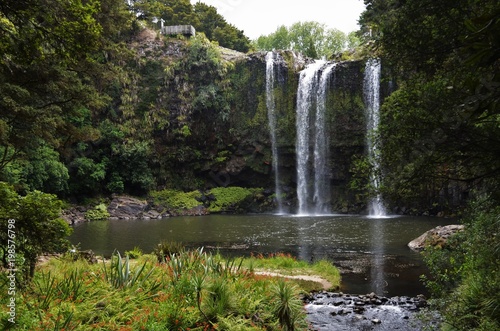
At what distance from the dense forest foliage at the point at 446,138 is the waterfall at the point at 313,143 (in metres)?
27.3

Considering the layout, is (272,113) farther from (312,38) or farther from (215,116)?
(312,38)

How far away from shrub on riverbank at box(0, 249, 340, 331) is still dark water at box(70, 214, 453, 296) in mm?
5093

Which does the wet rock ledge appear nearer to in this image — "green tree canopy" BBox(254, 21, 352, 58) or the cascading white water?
the cascading white water

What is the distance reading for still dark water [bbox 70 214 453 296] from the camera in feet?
40.1

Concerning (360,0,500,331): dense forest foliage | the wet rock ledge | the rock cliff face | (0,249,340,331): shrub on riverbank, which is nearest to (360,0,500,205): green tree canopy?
(360,0,500,331): dense forest foliage

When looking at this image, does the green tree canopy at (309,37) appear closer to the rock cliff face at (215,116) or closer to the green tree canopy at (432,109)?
the rock cliff face at (215,116)

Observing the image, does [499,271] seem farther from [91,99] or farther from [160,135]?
[160,135]

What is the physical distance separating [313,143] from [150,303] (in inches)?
1253

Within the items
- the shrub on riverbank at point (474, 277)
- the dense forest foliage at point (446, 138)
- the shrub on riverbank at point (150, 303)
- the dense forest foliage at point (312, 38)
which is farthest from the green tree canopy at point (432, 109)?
the dense forest foliage at point (312, 38)

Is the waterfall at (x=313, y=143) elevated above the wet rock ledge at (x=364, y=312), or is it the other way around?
the waterfall at (x=313, y=143)

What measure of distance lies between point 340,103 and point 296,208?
10544 mm

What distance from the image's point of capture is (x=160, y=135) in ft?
129

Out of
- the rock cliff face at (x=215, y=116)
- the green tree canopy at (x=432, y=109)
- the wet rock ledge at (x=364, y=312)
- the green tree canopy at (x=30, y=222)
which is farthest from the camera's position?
the rock cliff face at (x=215, y=116)

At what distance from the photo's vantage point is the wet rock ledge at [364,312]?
786 centimetres
